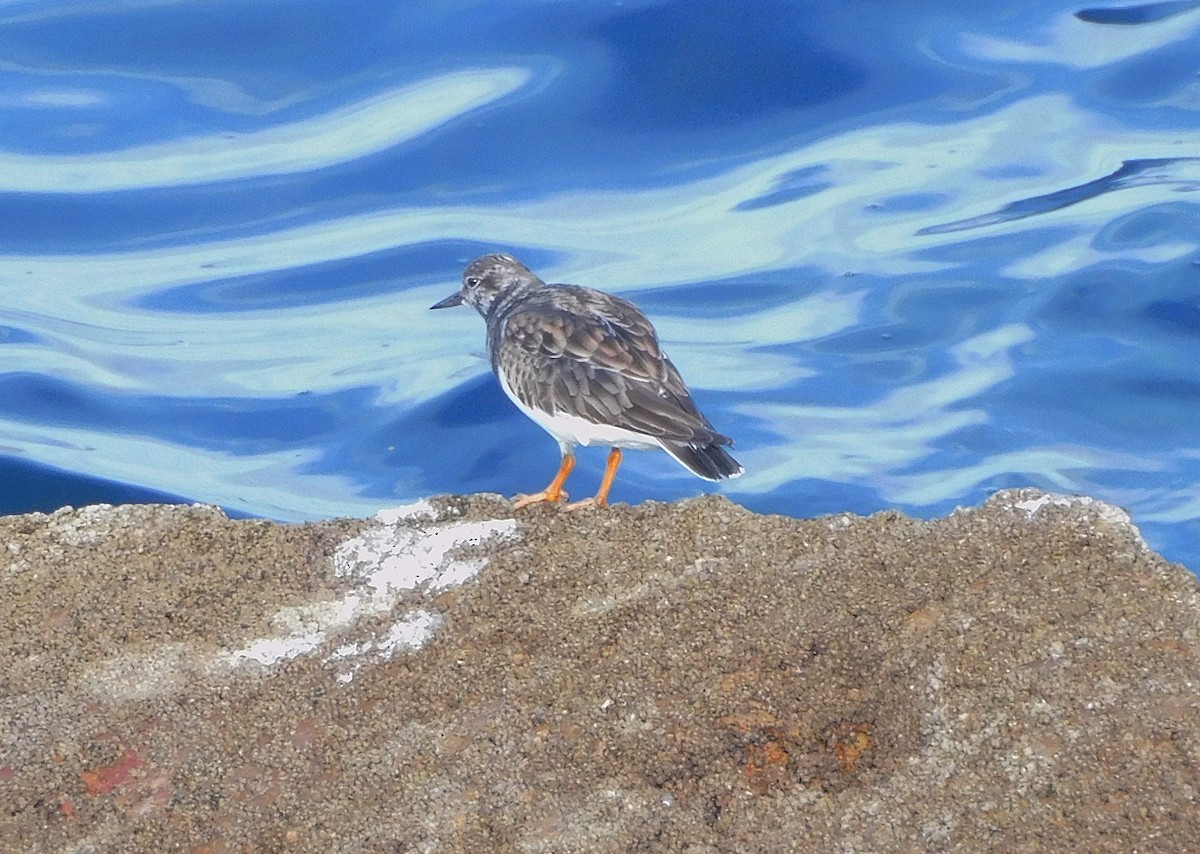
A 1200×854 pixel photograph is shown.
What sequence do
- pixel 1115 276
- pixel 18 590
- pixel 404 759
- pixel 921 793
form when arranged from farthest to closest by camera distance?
1. pixel 1115 276
2. pixel 18 590
3. pixel 404 759
4. pixel 921 793

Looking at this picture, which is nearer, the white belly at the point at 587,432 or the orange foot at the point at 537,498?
the orange foot at the point at 537,498

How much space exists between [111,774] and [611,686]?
139 cm

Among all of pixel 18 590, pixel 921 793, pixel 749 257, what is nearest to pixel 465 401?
pixel 749 257

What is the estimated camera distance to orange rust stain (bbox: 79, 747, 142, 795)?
161 inches

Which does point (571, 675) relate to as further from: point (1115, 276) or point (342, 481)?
point (1115, 276)

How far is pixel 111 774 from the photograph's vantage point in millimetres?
4137

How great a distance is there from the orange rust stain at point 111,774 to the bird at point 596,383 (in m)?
1.89

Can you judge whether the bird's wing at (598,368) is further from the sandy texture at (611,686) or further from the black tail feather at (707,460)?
the sandy texture at (611,686)

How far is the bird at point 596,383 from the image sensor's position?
6.00 metres

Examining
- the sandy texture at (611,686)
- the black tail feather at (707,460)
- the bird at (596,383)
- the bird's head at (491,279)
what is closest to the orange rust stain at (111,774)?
the sandy texture at (611,686)

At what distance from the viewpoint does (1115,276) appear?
434 inches

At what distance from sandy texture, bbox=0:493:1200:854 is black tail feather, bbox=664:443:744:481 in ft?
2.43

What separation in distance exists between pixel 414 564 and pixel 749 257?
744 centimetres

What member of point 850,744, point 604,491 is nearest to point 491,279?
point 604,491
